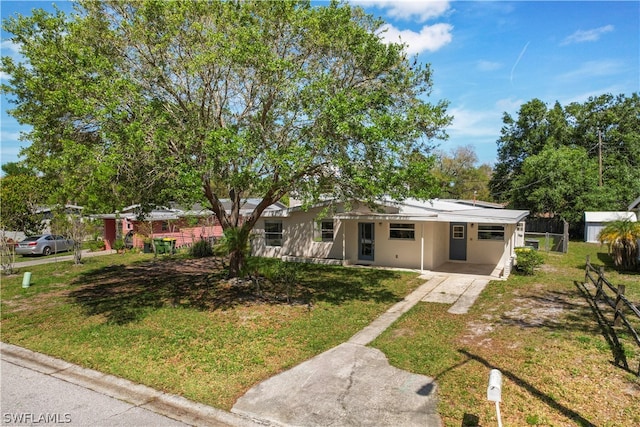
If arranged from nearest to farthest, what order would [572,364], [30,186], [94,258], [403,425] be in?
[403,425] → [572,364] → [94,258] → [30,186]

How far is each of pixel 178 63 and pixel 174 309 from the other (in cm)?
671

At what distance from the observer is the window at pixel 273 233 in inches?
834

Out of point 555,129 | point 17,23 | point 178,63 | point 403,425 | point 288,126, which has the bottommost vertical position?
point 403,425

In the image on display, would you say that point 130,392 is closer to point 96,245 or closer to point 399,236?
point 399,236

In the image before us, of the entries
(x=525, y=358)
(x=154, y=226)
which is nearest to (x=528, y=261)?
(x=525, y=358)

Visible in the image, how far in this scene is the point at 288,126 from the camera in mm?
10703

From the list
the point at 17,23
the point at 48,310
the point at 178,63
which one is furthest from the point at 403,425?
the point at 17,23

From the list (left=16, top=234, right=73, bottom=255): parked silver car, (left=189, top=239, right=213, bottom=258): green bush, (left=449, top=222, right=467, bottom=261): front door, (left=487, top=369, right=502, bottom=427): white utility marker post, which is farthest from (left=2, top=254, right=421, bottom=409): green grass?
(left=16, top=234, right=73, bottom=255): parked silver car

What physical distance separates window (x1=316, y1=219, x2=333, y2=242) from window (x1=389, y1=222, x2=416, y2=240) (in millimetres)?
3244

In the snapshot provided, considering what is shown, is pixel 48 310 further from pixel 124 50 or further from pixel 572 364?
pixel 572 364

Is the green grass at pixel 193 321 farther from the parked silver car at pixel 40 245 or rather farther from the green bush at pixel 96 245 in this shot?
the green bush at pixel 96 245

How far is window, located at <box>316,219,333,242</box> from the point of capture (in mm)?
19672

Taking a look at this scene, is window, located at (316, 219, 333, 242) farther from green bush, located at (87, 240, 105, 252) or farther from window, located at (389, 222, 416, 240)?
green bush, located at (87, 240, 105, 252)

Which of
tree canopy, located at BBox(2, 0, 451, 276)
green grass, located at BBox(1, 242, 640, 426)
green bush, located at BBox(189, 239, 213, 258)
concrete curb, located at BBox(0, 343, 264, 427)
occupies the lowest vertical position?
concrete curb, located at BBox(0, 343, 264, 427)
